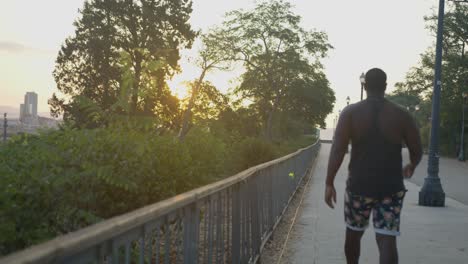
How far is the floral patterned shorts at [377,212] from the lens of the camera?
191 inches

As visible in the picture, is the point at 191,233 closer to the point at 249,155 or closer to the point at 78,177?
the point at 78,177

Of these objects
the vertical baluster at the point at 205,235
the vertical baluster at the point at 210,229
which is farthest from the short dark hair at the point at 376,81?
the vertical baluster at the point at 205,235

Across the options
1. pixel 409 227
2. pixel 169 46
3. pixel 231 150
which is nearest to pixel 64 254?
pixel 409 227

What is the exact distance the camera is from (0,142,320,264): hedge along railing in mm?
1755

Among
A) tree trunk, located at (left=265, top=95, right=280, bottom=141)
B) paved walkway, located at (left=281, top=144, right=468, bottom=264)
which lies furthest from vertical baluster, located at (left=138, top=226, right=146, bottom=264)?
tree trunk, located at (left=265, top=95, right=280, bottom=141)

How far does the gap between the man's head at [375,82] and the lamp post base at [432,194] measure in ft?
34.3

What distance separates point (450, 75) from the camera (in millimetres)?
57750

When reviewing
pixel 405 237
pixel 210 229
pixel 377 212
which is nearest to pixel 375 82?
pixel 377 212

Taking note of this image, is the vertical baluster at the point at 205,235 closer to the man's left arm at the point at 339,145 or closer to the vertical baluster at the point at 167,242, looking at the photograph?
the vertical baluster at the point at 167,242

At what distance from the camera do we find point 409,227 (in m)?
11.0

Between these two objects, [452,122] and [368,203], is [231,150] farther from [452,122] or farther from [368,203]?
[452,122]

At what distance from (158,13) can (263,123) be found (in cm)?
1780

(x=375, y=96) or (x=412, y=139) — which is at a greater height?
(x=375, y=96)

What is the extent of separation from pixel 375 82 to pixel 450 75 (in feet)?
184
